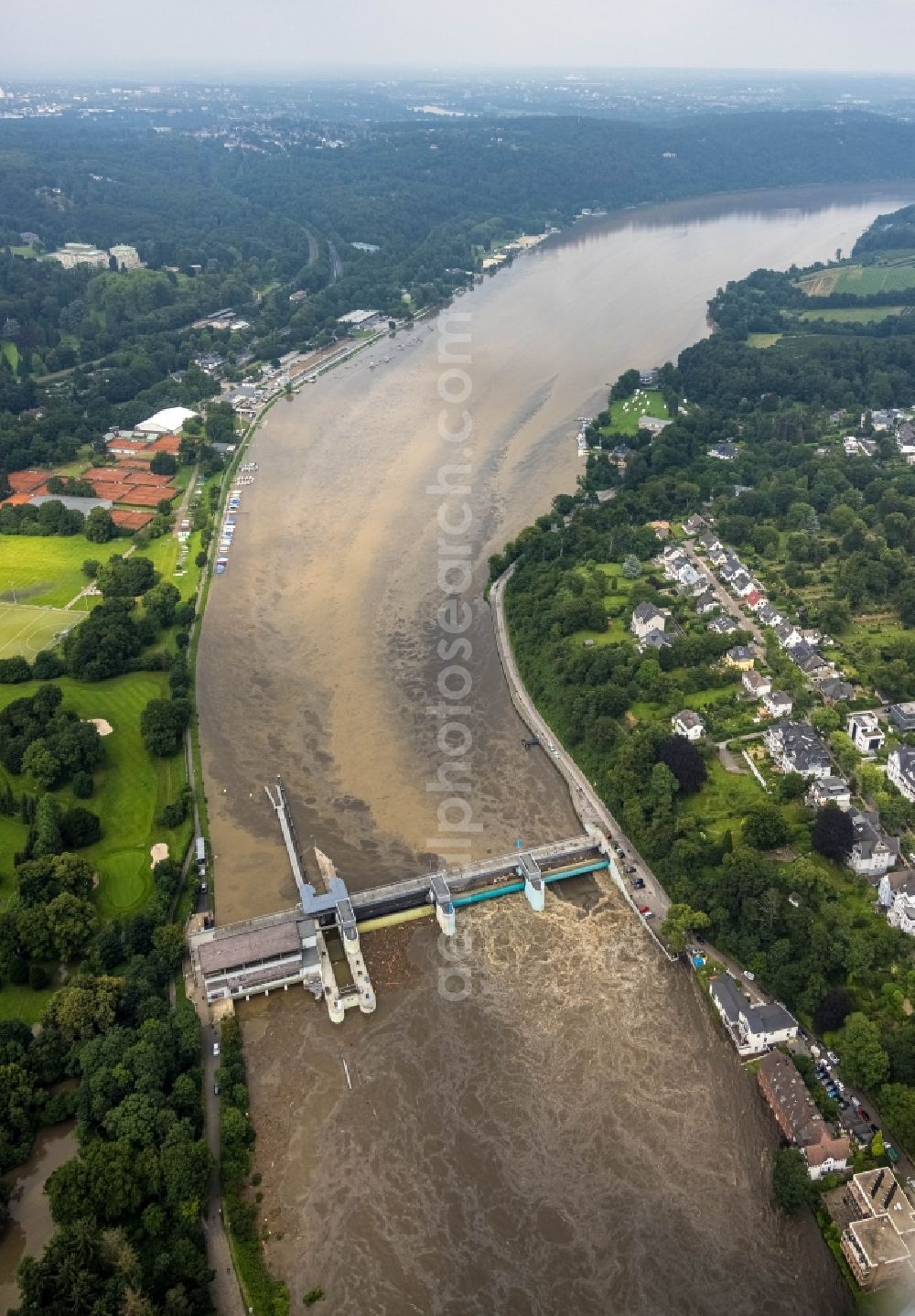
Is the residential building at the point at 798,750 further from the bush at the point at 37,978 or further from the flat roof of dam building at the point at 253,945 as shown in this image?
the bush at the point at 37,978

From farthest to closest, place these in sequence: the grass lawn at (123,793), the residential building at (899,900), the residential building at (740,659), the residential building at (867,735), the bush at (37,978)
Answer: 1. the residential building at (740,659)
2. the residential building at (867,735)
3. the grass lawn at (123,793)
4. the bush at (37,978)
5. the residential building at (899,900)

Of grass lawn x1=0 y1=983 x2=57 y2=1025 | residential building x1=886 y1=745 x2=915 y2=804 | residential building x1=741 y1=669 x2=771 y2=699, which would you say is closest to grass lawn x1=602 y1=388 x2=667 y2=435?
residential building x1=741 y1=669 x2=771 y2=699

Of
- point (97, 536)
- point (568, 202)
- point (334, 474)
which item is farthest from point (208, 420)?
point (568, 202)

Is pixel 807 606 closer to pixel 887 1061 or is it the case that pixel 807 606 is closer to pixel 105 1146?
pixel 887 1061

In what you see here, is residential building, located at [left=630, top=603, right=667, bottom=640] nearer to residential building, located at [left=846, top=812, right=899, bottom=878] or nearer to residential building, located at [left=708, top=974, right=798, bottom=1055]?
residential building, located at [left=846, top=812, right=899, bottom=878]

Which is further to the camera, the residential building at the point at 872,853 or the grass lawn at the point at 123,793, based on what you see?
the grass lawn at the point at 123,793

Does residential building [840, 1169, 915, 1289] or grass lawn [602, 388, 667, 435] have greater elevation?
grass lawn [602, 388, 667, 435]

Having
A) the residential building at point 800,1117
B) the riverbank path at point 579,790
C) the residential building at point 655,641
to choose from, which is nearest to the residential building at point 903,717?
the residential building at point 655,641
